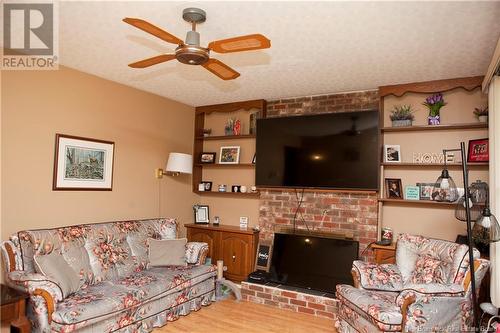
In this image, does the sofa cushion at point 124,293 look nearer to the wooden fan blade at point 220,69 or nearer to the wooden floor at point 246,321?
the wooden floor at point 246,321

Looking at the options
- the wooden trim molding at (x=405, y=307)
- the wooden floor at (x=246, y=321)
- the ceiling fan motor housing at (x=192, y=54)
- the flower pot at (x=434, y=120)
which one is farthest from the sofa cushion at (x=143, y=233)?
the flower pot at (x=434, y=120)

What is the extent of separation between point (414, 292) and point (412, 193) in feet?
4.87

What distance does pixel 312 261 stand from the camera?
13.3 feet

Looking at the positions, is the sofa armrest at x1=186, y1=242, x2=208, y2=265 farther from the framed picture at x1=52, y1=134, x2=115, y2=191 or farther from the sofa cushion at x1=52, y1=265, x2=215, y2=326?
the framed picture at x1=52, y1=134, x2=115, y2=191

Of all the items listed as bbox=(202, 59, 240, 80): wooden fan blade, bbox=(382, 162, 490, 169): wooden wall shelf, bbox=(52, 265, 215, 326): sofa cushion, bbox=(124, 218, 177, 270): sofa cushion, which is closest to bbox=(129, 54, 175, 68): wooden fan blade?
bbox=(202, 59, 240, 80): wooden fan blade

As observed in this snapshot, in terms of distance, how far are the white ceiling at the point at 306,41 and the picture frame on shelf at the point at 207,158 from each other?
138cm

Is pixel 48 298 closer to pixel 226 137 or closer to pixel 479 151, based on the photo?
pixel 226 137

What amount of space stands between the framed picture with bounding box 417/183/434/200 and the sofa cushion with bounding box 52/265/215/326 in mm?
2568

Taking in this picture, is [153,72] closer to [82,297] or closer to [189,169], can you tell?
[189,169]

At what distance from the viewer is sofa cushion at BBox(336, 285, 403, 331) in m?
2.60

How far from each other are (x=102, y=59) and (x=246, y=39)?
1.92 m

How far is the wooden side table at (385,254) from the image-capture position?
3604 millimetres

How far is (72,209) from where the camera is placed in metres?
3.58

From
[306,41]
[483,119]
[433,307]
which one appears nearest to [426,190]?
[483,119]
